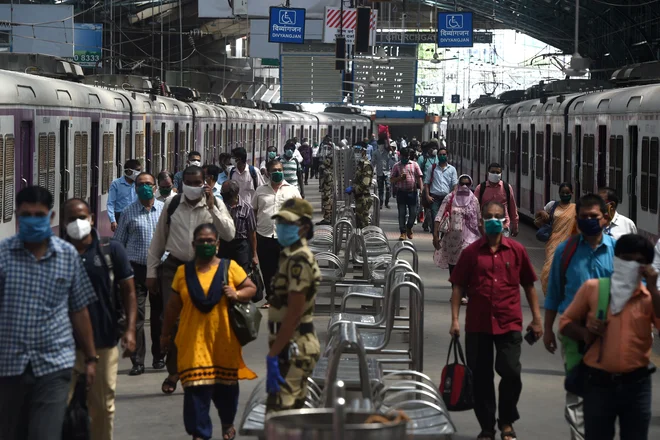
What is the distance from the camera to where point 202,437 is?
835cm

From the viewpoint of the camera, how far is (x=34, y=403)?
6.75 m

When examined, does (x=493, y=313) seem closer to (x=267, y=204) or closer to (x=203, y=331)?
(x=203, y=331)

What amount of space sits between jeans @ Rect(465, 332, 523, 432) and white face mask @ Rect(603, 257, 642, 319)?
2.15 metres

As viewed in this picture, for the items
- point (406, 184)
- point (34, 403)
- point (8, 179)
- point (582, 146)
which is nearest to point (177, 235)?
point (34, 403)

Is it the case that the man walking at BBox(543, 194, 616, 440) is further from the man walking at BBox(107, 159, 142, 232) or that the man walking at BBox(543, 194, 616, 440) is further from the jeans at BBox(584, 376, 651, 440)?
the man walking at BBox(107, 159, 142, 232)

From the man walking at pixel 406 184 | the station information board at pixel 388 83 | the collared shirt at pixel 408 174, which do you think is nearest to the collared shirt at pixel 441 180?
the man walking at pixel 406 184

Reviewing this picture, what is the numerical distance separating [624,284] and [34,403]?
2.98 metres

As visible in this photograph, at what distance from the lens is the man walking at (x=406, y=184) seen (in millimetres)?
24688

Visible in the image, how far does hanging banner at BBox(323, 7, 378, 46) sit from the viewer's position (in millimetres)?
37125

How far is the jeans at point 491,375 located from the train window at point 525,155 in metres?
20.5

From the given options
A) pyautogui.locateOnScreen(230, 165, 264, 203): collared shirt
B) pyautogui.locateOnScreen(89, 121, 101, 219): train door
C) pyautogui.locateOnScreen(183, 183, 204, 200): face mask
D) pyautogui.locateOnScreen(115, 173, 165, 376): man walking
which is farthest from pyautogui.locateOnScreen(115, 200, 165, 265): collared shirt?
pyautogui.locateOnScreen(89, 121, 101, 219): train door

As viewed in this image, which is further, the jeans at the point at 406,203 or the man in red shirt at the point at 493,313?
the jeans at the point at 406,203

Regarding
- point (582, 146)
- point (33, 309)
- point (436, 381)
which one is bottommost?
point (436, 381)

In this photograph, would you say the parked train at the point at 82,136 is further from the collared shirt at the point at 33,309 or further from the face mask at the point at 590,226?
the face mask at the point at 590,226
